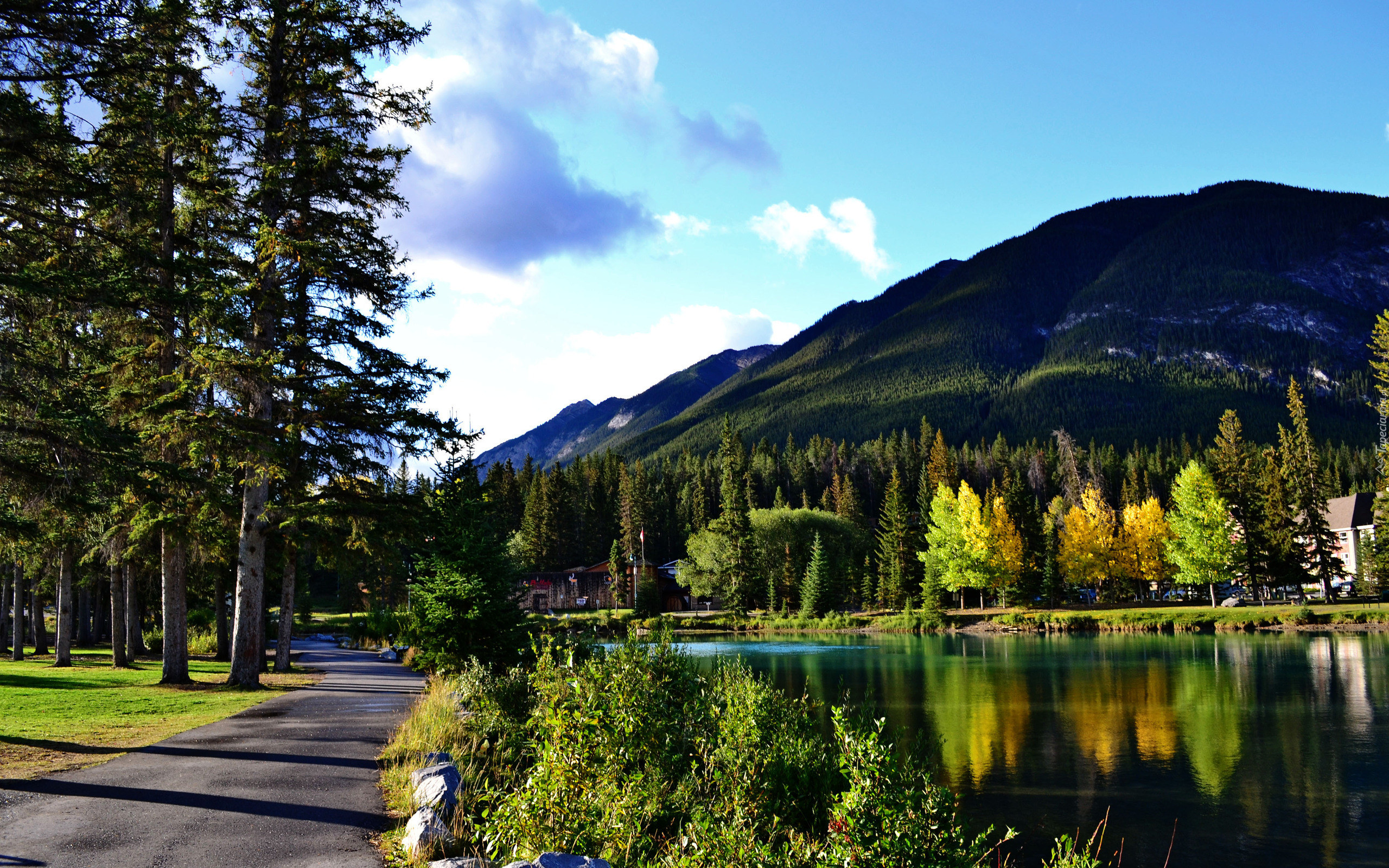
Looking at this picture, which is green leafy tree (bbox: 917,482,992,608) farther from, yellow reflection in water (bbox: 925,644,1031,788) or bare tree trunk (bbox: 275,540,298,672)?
bare tree trunk (bbox: 275,540,298,672)

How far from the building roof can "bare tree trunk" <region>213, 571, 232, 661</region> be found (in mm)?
99451

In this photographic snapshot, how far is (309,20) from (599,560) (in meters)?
105

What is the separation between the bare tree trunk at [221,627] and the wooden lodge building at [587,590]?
71518 millimetres

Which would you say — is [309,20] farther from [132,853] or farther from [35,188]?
[132,853]

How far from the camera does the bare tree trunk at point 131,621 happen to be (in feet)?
89.2

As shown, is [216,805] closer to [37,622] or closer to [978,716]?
[978,716]

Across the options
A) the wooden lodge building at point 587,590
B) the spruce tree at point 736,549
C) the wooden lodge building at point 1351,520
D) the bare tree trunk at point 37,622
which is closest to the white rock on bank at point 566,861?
the bare tree trunk at point 37,622

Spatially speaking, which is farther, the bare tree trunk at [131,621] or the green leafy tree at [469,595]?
the bare tree trunk at [131,621]

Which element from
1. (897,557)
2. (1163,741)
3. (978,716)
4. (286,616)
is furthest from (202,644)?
(897,557)

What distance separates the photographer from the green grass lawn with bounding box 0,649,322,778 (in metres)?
11.9

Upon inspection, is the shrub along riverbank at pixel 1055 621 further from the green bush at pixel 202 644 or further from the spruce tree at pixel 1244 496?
the green bush at pixel 202 644

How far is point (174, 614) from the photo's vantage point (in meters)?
21.9

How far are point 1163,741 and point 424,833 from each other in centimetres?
2073

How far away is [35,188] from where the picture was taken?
47.3ft
